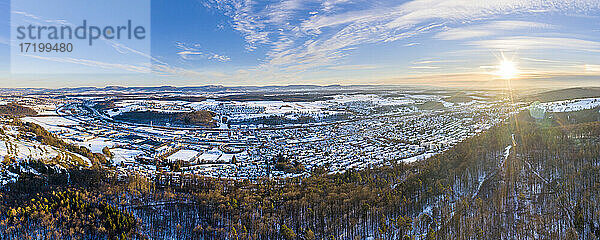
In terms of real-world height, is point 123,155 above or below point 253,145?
below

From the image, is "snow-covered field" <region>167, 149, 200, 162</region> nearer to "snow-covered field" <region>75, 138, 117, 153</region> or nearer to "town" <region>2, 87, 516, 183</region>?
"town" <region>2, 87, 516, 183</region>

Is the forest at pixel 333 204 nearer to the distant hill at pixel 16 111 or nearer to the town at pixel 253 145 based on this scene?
the town at pixel 253 145

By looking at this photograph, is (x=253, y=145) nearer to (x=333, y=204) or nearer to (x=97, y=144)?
(x=97, y=144)

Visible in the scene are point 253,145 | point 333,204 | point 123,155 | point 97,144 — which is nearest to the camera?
point 333,204

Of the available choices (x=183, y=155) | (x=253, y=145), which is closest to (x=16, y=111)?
(x=183, y=155)

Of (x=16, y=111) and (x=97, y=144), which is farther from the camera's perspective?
(x=16, y=111)

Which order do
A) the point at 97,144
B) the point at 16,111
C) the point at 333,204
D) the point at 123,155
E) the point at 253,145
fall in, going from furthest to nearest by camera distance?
the point at 16,111, the point at 253,145, the point at 97,144, the point at 123,155, the point at 333,204

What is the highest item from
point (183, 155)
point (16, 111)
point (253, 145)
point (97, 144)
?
point (16, 111)

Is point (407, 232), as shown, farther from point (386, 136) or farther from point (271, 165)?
point (386, 136)
